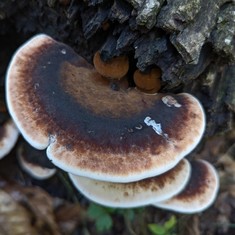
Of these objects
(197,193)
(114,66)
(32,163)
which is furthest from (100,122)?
(32,163)

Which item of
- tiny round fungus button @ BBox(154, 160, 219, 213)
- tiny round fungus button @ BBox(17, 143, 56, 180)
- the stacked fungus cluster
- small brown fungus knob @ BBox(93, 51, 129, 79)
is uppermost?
small brown fungus knob @ BBox(93, 51, 129, 79)

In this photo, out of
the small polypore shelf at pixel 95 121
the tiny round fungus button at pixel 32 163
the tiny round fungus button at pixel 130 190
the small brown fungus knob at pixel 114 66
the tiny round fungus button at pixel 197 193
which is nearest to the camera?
the small polypore shelf at pixel 95 121

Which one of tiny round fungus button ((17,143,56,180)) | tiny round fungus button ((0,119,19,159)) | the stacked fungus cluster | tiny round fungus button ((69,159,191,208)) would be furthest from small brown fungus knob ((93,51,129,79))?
tiny round fungus button ((17,143,56,180))

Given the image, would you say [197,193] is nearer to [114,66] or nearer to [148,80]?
[148,80]

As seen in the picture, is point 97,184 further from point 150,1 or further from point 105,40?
point 150,1

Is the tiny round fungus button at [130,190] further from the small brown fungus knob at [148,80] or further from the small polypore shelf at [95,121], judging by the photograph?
the small brown fungus knob at [148,80]

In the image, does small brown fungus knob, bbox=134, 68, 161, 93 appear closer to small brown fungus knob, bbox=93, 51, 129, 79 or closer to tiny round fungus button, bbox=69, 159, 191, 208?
small brown fungus knob, bbox=93, 51, 129, 79

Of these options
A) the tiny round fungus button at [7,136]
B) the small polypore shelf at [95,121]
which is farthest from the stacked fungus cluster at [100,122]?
the tiny round fungus button at [7,136]
